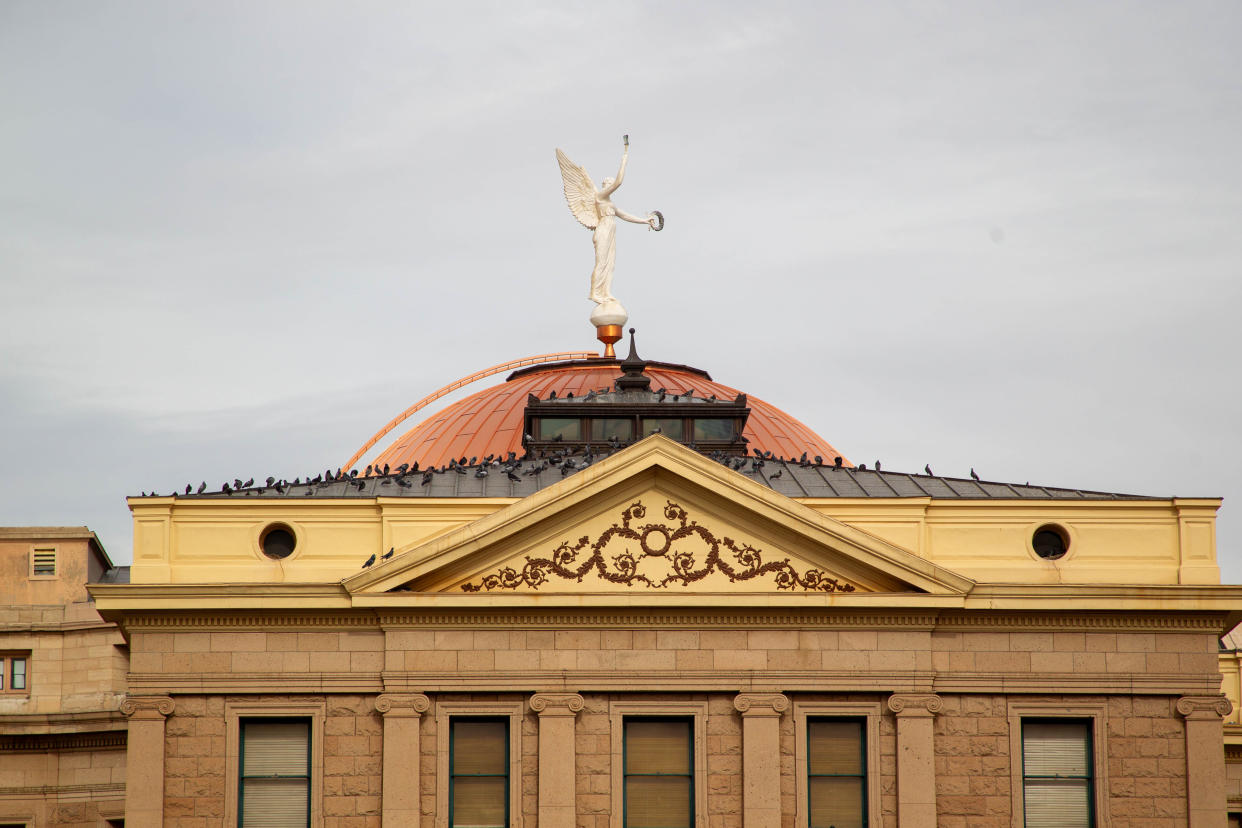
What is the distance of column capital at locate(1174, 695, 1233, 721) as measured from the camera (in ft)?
151

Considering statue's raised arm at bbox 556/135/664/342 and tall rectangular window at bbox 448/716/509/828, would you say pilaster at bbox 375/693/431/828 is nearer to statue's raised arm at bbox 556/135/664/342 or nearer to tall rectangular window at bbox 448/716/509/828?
tall rectangular window at bbox 448/716/509/828

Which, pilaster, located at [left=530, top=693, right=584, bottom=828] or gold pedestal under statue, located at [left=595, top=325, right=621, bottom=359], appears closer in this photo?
pilaster, located at [left=530, top=693, right=584, bottom=828]

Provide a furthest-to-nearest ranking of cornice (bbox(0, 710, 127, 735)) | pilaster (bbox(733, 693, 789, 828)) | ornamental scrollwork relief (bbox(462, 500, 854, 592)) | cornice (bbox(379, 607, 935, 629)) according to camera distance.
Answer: cornice (bbox(0, 710, 127, 735))
ornamental scrollwork relief (bbox(462, 500, 854, 592))
cornice (bbox(379, 607, 935, 629))
pilaster (bbox(733, 693, 789, 828))

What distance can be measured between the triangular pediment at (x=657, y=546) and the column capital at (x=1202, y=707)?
4.58 metres

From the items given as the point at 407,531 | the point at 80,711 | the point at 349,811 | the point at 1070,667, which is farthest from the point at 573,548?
the point at 80,711

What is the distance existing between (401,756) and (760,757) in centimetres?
653

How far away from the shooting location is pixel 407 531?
1845 inches

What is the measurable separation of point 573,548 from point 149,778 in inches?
344

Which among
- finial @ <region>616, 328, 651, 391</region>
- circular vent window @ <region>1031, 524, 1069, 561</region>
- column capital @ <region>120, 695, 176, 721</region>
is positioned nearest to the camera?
column capital @ <region>120, 695, 176, 721</region>

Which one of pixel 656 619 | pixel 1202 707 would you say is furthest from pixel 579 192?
pixel 1202 707

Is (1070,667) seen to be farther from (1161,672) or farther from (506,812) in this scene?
(506,812)

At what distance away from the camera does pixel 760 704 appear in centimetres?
4559

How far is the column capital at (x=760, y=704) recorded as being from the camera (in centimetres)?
4553

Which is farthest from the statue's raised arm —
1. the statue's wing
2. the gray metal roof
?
the gray metal roof
